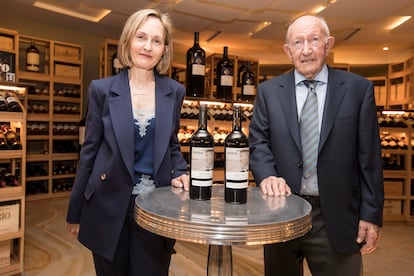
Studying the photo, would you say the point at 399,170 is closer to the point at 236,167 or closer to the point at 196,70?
the point at 196,70

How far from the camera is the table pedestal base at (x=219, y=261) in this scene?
1398 millimetres

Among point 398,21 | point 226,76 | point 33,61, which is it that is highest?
point 398,21

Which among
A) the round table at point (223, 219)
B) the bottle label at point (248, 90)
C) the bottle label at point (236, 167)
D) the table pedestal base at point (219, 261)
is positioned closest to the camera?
the round table at point (223, 219)

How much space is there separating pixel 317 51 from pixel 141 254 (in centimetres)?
112

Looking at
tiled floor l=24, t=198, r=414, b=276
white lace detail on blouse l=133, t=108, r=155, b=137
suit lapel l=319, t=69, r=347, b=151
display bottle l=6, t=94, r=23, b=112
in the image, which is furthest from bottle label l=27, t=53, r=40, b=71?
suit lapel l=319, t=69, r=347, b=151

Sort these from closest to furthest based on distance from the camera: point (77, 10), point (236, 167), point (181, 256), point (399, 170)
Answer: point (236, 167)
point (181, 256)
point (399, 170)
point (77, 10)

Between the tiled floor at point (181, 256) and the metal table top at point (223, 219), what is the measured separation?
2.15 m

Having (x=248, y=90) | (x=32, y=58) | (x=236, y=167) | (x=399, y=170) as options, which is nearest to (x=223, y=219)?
(x=236, y=167)

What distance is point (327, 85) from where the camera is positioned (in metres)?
1.65

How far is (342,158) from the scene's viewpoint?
1.58 m

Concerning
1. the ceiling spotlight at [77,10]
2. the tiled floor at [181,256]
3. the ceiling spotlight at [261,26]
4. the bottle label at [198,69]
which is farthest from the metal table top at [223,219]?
the ceiling spotlight at [261,26]

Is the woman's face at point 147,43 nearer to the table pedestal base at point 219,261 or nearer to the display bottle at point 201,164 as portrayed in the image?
the display bottle at point 201,164

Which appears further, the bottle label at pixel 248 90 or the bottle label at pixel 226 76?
the bottle label at pixel 248 90

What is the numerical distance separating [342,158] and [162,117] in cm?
77
